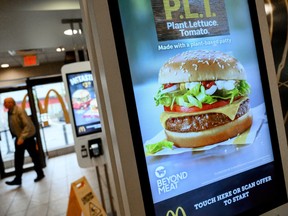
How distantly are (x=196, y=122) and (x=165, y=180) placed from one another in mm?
201

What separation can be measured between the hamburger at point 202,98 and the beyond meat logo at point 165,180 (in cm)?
9

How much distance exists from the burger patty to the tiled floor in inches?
132

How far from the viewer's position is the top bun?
0.75 meters

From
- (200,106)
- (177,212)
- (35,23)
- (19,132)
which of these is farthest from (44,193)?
(200,106)

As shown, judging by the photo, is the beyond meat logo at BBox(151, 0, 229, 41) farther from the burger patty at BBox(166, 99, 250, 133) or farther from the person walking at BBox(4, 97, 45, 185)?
the person walking at BBox(4, 97, 45, 185)

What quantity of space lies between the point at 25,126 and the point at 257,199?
514 centimetres

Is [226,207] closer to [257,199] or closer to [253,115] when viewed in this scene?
[257,199]

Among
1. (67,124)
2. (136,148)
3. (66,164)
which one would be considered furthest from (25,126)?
(136,148)

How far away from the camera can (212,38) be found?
81cm

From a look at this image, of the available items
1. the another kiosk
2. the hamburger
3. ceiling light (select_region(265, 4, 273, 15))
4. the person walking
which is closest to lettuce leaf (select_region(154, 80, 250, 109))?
the hamburger

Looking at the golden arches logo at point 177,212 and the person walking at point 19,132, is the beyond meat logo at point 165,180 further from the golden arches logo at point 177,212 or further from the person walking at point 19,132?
the person walking at point 19,132

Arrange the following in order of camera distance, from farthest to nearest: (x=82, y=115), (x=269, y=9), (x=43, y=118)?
(x=43, y=118) < (x=82, y=115) < (x=269, y=9)

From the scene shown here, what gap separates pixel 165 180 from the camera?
2.39ft

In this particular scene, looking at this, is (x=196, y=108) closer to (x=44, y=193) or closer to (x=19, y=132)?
(x=44, y=193)
